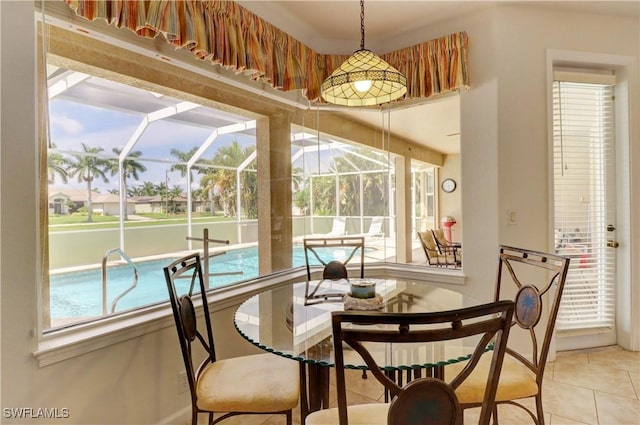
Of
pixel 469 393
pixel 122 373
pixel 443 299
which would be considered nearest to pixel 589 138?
pixel 443 299

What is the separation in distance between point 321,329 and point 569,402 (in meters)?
1.83

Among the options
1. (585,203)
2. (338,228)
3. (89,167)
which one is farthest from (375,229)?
(89,167)

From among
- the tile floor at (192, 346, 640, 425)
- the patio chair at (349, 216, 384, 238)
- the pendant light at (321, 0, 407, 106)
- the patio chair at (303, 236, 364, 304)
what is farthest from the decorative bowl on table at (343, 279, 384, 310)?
the patio chair at (349, 216, 384, 238)

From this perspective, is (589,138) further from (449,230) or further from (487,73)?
(449,230)

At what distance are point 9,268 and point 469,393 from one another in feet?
6.43

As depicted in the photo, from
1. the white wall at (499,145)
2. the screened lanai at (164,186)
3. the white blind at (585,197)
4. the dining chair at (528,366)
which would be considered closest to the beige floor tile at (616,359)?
the white blind at (585,197)

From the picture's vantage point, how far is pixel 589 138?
→ 9.16 ft

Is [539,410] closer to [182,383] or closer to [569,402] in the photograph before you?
[569,402]

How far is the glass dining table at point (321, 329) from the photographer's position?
49.0 inches

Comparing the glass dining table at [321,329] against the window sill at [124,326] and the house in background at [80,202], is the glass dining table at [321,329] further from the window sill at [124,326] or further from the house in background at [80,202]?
the house in background at [80,202]

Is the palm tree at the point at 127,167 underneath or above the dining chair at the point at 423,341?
above

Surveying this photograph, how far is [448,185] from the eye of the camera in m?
3.57

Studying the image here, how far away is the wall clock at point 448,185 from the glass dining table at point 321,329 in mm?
1541

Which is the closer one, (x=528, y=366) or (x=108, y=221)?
(x=528, y=366)
